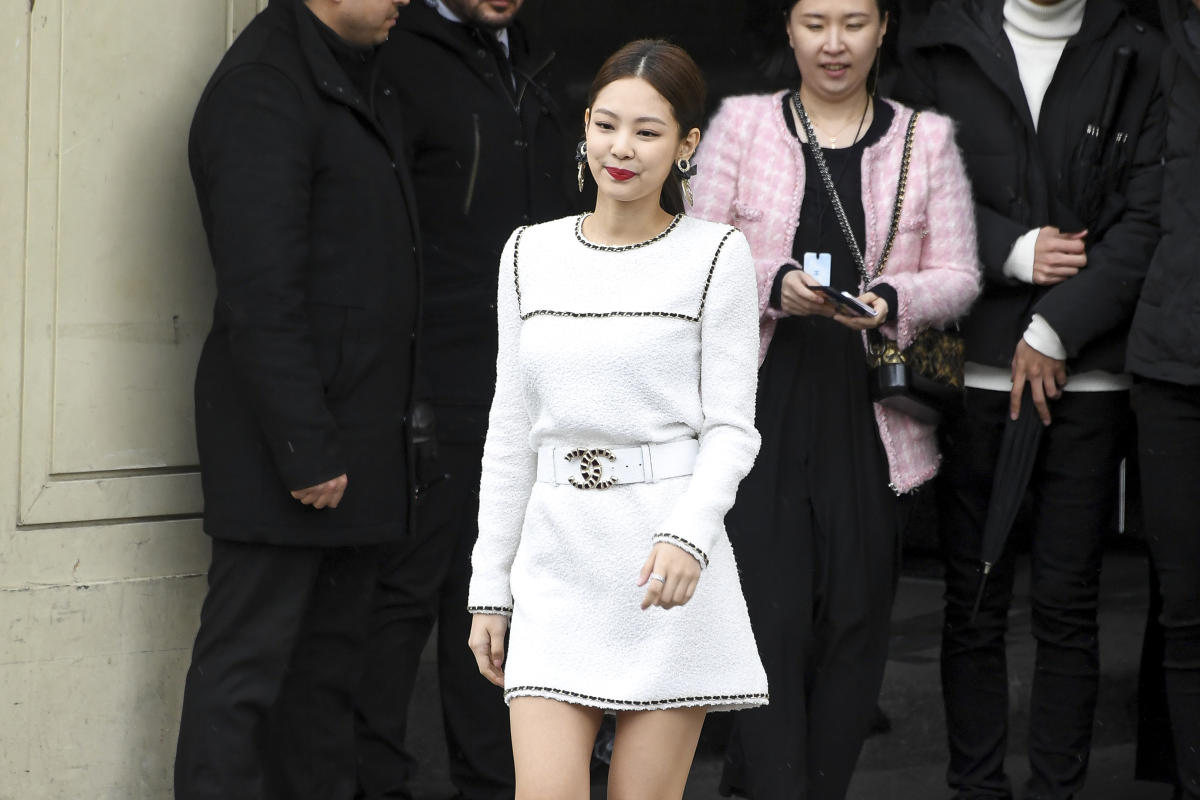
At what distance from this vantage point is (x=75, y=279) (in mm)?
4230

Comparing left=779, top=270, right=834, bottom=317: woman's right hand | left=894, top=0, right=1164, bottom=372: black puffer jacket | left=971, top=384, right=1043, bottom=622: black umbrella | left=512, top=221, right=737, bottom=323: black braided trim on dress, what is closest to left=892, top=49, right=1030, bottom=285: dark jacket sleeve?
left=894, top=0, right=1164, bottom=372: black puffer jacket

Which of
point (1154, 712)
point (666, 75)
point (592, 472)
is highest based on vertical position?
point (666, 75)

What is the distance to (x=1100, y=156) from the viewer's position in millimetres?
4715

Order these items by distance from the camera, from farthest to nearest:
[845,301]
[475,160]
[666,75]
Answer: [475,160] → [845,301] → [666,75]

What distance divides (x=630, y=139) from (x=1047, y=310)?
5.83 ft

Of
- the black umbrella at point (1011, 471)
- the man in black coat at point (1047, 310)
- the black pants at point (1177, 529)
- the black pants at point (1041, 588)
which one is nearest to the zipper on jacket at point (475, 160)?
the man in black coat at point (1047, 310)

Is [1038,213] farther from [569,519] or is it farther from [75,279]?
[75,279]

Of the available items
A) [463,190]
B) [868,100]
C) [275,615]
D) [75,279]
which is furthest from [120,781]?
[868,100]

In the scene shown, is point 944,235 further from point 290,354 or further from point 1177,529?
point 290,354

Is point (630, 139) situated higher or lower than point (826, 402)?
higher

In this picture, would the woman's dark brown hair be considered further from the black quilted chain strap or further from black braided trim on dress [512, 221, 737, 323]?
the black quilted chain strap

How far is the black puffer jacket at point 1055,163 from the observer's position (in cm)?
465

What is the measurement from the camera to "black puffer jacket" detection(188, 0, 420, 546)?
3.87 metres

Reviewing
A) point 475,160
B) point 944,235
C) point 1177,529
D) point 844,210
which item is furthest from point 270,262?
point 1177,529
